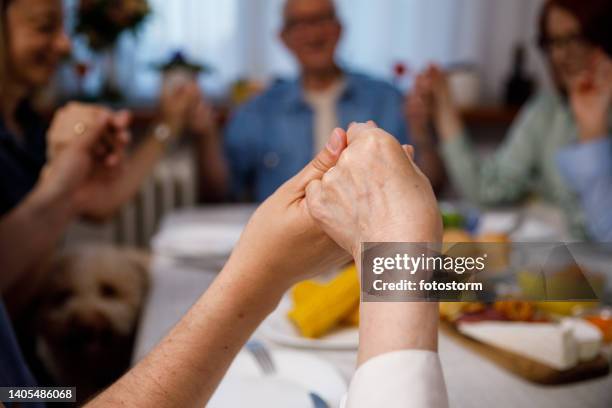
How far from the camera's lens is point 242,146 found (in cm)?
166

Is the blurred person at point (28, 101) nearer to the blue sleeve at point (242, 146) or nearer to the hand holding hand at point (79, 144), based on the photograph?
the hand holding hand at point (79, 144)

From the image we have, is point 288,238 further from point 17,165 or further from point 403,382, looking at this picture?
point 17,165

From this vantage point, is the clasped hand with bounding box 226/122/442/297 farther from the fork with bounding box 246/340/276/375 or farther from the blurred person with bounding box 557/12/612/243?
the blurred person with bounding box 557/12/612/243

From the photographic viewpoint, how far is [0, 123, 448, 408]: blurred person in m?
0.37

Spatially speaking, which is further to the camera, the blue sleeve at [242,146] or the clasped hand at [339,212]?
the blue sleeve at [242,146]

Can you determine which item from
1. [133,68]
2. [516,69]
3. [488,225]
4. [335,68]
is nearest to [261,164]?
[335,68]

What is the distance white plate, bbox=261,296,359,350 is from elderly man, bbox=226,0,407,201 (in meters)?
0.81

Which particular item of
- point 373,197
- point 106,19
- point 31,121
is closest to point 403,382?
point 373,197

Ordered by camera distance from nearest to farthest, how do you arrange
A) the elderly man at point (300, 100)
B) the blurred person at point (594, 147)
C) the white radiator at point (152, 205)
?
the blurred person at point (594, 147) < the elderly man at point (300, 100) < the white radiator at point (152, 205)

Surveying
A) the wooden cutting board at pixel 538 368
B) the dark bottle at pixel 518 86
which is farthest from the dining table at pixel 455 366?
the dark bottle at pixel 518 86

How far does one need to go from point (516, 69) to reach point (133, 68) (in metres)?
1.27

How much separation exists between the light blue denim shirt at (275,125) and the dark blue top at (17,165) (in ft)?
1.57

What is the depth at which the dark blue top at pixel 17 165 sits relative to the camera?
1.06 meters

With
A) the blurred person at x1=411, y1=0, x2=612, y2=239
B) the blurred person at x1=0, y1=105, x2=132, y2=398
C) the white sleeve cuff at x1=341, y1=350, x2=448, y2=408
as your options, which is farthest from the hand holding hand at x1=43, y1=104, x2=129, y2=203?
the white sleeve cuff at x1=341, y1=350, x2=448, y2=408
